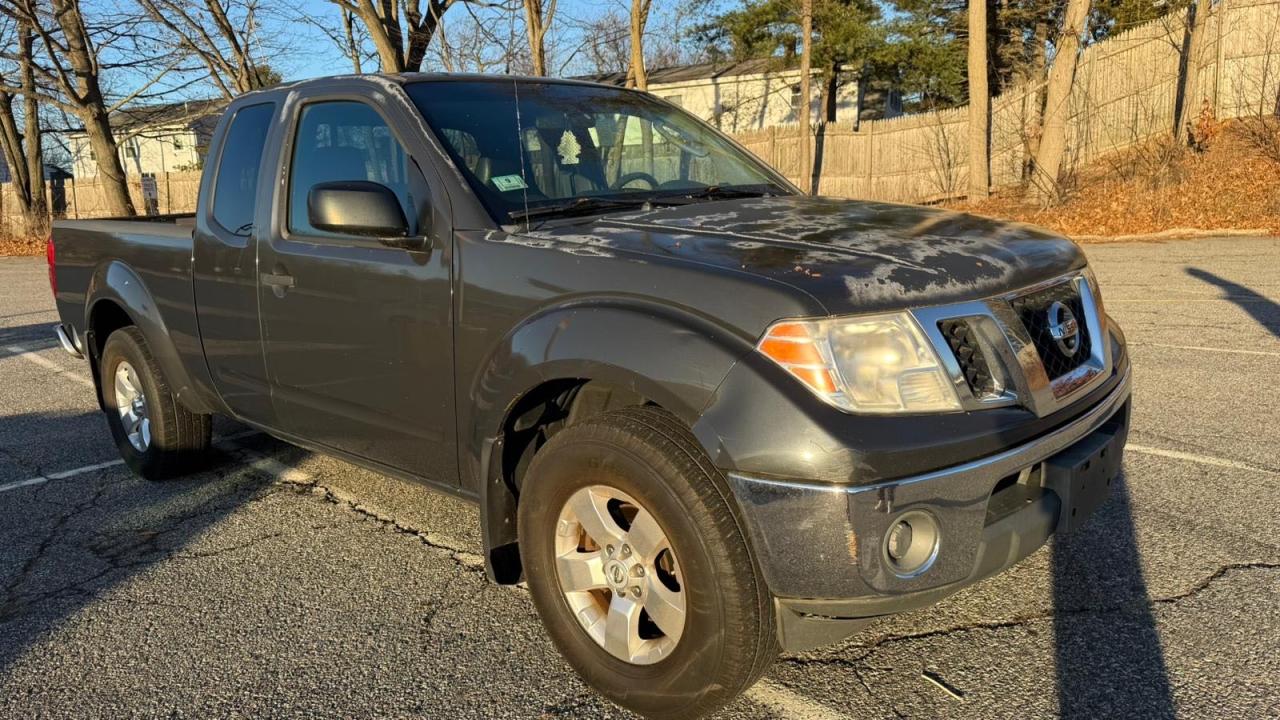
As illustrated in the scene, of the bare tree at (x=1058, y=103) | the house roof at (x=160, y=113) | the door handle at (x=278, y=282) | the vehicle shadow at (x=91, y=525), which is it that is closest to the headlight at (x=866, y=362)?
the door handle at (x=278, y=282)

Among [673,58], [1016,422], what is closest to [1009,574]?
[1016,422]

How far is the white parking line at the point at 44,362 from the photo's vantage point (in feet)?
25.2

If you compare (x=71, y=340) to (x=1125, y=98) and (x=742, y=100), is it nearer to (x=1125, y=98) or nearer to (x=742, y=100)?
(x=1125, y=98)

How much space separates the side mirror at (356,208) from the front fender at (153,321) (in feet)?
5.16

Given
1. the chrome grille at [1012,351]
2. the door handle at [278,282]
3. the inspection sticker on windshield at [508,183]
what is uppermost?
the inspection sticker on windshield at [508,183]

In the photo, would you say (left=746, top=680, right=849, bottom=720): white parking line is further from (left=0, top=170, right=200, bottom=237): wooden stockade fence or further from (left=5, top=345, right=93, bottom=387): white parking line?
(left=0, top=170, right=200, bottom=237): wooden stockade fence

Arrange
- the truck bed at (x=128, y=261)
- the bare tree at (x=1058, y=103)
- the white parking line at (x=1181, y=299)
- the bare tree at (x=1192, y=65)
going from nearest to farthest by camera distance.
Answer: the truck bed at (x=128, y=261) < the white parking line at (x=1181, y=299) < the bare tree at (x=1058, y=103) < the bare tree at (x=1192, y=65)

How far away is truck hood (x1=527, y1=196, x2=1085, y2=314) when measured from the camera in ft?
7.80

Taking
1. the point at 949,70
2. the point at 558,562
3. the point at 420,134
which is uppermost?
the point at 949,70

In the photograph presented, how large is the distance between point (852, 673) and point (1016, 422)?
3.10 feet

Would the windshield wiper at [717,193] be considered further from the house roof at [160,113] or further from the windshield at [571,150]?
the house roof at [160,113]

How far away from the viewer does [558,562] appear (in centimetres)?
273

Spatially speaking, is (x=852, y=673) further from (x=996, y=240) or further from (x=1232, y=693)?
(x=996, y=240)

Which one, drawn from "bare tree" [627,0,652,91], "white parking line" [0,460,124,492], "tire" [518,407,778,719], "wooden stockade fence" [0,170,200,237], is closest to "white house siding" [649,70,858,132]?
"bare tree" [627,0,652,91]
